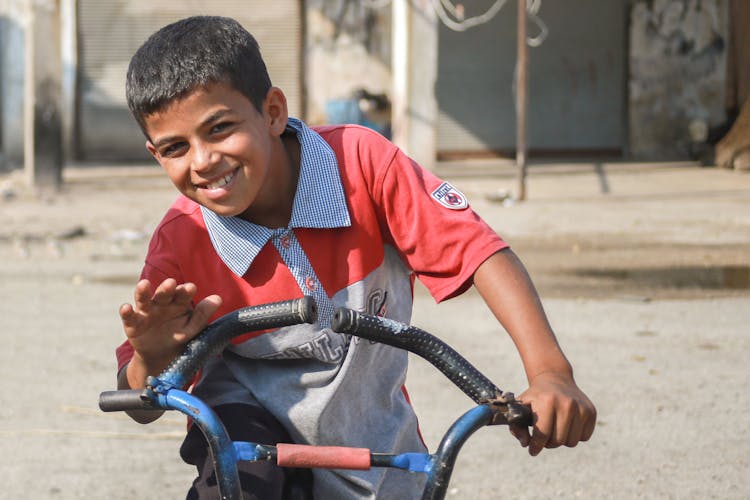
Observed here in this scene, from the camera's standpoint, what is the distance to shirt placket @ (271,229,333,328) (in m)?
2.15

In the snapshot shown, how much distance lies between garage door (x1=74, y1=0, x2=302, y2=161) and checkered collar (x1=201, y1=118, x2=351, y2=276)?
12.3 metres

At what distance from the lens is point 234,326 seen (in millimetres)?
1791

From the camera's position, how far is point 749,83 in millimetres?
14289

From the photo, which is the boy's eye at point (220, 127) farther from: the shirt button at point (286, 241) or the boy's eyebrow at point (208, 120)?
the shirt button at point (286, 241)

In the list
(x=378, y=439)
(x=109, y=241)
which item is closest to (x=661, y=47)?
(x=109, y=241)

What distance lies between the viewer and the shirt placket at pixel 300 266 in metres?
2.15

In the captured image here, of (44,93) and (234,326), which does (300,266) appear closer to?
(234,326)

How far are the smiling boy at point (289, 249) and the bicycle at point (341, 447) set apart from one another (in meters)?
0.21

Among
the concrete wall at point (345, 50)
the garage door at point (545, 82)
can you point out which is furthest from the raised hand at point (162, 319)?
the garage door at point (545, 82)

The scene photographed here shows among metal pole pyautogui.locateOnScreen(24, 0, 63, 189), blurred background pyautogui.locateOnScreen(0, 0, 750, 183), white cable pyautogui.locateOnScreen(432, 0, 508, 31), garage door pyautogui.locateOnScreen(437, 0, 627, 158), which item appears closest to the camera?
metal pole pyautogui.locateOnScreen(24, 0, 63, 189)

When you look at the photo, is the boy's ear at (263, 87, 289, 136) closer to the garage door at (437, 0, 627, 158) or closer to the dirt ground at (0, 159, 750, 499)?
the dirt ground at (0, 159, 750, 499)

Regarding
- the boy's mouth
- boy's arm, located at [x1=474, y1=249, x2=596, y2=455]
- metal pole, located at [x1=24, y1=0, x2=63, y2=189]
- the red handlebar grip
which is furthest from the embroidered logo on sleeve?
metal pole, located at [x1=24, y1=0, x2=63, y2=189]

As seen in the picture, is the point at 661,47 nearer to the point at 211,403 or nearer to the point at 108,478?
the point at 108,478

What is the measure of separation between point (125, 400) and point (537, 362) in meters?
0.65
